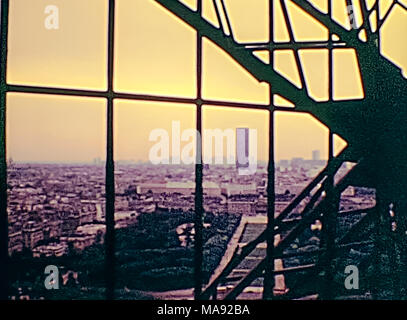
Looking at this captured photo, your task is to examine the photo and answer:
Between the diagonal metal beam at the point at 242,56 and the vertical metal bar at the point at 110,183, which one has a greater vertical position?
the diagonal metal beam at the point at 242,56

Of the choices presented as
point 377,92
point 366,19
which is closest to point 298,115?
point 377,92

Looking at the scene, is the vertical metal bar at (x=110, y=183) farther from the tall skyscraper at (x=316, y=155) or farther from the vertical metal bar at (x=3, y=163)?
the tall skyscraper at (x=316, y=155)

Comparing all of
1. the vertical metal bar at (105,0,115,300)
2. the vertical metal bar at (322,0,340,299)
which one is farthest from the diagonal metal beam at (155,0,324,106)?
the vertical metal bar at (105,0,115,300)

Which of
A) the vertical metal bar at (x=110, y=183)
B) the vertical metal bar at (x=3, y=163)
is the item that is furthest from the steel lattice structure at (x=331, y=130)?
the vertical metal bar at (x=3, y=163)

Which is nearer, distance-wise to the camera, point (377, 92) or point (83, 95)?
point (83, 95)

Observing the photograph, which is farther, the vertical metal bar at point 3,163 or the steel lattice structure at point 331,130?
the steel lattice structure at point 331,130
